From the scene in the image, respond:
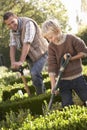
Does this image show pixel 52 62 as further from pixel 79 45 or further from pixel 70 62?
pixel 79 45

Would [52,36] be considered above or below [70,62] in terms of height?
above

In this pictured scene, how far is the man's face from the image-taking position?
7930 millimetres

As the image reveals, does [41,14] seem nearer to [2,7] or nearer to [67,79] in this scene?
[2,7]

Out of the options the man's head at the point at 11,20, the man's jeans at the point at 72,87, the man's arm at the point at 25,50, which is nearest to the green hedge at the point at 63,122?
the man's jeans at the point at 72,87

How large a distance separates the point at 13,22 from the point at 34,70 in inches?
37.9

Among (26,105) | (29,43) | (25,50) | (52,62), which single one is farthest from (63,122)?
(26,105)

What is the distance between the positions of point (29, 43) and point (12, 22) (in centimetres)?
46

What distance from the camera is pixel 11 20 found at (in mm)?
7953

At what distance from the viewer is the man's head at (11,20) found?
7844 millimetres

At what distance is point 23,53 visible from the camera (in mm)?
7910

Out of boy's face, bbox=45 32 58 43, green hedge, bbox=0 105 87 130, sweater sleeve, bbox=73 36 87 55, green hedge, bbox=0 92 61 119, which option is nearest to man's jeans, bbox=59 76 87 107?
sweater sleeve, bbox=73 36 87 55

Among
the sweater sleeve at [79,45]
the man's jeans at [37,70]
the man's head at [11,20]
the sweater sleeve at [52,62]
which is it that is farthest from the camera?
the man's jeans at [37,70]

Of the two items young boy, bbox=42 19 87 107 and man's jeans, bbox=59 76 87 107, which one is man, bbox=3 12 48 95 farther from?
man's jeans, bbox=59 76 87 107

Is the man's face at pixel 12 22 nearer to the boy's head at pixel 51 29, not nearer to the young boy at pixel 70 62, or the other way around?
the young boy at pixel 70 62
